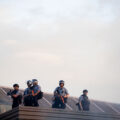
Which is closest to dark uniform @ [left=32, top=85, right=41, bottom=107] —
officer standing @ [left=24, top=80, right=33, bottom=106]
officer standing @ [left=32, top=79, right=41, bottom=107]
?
officer standing @ [left=32, top=79, right=41, bottom=107]

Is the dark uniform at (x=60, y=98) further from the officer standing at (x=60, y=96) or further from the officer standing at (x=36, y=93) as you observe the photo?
the officer standing at (x=36, y=93)

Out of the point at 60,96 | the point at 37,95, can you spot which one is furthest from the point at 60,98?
the point at 37,95

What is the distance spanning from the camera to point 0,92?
2275 cm

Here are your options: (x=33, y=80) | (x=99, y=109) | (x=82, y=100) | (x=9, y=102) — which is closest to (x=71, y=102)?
(x=99, y=109)

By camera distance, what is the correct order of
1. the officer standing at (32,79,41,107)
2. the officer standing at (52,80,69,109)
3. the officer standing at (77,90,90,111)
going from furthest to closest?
the officer standing at (77,90,90,111) < the officer standing at (52,80,69,109) < the officer standing at (32,79,41,107)

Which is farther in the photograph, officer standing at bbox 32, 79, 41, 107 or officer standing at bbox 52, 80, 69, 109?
officer standing at bbox 52, 80, 69, 109

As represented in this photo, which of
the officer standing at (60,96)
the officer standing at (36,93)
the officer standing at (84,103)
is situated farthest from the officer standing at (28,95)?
the officer standing at (84,103)

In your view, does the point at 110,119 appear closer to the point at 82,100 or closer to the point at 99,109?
the point at 82,100

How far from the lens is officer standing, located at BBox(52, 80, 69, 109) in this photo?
57.3ft

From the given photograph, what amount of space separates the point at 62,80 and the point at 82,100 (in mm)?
1741

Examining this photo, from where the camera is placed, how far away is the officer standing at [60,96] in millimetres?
17453

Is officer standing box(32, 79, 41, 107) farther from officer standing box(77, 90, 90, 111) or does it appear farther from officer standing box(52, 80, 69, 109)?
officer standing box(77, 90, 90, 111)

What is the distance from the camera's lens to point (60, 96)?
17.5 meters

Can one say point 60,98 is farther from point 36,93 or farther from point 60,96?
point 36,93
